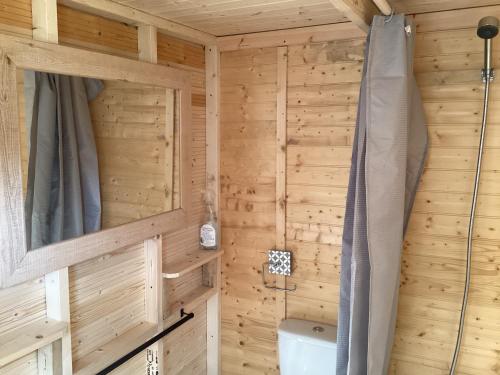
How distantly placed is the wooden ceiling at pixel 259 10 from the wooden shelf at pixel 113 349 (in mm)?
1287

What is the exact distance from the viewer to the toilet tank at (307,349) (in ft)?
6.69

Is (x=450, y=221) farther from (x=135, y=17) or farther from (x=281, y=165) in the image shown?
(x=135, y=17)

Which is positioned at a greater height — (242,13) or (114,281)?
(242,13)

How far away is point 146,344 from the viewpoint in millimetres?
1891

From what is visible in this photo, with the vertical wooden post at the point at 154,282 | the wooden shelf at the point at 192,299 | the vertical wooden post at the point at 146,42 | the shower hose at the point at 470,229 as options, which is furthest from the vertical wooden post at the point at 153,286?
the shower hose at the point at 470,229

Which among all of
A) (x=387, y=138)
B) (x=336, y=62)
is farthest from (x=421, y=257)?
(x=336, y=62)

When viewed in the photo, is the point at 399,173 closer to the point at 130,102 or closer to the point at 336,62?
the point at 336,62

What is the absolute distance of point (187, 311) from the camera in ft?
7.23

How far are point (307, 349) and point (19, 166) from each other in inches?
56.4

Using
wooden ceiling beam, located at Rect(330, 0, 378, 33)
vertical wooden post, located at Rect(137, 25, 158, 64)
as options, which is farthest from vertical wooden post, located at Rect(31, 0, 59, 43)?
wooden ceiling beam, located at Rect(330, 0, 378, 33)

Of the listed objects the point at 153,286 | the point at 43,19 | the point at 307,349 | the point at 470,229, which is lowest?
the point at 307,349

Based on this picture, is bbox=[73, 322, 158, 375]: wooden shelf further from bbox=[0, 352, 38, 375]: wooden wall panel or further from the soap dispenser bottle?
the soap dispenser bottle

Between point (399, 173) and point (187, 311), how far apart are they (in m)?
1.21

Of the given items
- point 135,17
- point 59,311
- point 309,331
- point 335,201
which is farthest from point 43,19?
point 309,331
